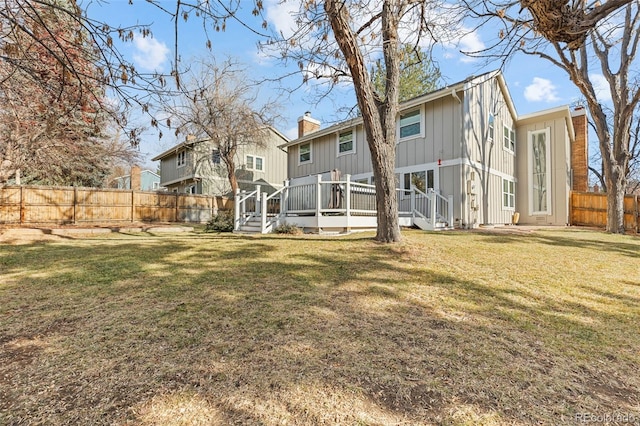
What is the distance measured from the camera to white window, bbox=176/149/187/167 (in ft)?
75.6

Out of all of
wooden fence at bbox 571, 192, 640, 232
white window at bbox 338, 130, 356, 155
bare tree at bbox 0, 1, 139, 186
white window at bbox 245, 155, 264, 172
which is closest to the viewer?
bare tree at bbox 0, 1, 139, 186

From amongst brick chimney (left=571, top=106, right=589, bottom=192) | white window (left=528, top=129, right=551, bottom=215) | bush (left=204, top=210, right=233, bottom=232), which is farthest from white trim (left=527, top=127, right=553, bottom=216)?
bush (left=204, top=210, right=233, bottom=232)

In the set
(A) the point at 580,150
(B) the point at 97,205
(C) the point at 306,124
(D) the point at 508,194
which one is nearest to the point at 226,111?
(C) the point at 306,124

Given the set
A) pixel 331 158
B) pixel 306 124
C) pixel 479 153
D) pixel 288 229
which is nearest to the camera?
pixel 288 229

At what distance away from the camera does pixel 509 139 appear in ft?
49.5

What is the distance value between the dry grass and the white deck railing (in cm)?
455

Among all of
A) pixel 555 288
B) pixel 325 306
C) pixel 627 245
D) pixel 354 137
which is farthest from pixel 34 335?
pixel 354 137

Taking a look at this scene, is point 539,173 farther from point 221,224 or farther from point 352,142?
point 221,224

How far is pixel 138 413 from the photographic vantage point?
1.75 meters

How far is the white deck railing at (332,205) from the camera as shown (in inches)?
380

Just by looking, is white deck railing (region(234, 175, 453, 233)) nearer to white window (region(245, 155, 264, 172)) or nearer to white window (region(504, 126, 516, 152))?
white window (region(504, 126, 516, 152))

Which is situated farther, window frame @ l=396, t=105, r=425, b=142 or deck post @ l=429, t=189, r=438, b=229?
window frame @ l=396, t=105, r=425, b=142

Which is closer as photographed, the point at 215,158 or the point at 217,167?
the point at 215,158

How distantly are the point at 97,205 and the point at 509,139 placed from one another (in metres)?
20.2
